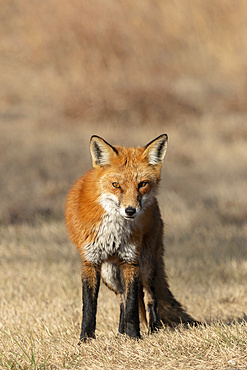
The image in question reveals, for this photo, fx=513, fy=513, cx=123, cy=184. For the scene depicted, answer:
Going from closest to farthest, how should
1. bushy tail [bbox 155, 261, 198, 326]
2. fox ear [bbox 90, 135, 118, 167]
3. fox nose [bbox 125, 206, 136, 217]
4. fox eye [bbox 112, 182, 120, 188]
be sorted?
fox nose [bbox 125, 206, 136, 217]
fox eye [bbox 112, 182, 120, 188]
fox ear [bbox 90, 135, 118, 167]
bushy tail [bbox 155, 261, 198, 326]

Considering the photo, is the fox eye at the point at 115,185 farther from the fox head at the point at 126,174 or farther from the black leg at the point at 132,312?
the black leg at the point at 132,312

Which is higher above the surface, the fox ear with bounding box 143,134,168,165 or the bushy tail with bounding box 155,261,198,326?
the fox ear with bounding box 143,134,168,165

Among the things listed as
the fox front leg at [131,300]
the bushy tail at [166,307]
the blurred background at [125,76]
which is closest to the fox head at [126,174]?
the fox front leg at [131,300]

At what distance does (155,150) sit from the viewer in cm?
428

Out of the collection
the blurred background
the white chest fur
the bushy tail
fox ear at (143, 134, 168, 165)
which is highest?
the blurred background

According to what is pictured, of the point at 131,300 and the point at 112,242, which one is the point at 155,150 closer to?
the point at 112,242

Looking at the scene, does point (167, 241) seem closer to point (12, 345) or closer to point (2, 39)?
point (12, 345)

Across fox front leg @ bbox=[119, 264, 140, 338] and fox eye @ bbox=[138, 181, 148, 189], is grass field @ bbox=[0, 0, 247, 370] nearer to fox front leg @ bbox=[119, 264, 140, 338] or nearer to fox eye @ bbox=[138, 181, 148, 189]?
fox front leg @ bbox=[119, 264, 140, 338]

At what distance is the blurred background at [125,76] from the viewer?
16047 mm

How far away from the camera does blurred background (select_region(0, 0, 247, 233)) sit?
16.0 m

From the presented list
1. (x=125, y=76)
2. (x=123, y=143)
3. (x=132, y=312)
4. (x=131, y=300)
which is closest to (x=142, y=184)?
(x=131, y=300)

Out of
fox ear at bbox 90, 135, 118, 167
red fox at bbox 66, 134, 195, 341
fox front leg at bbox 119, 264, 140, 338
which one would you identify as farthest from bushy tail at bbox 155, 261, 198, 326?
fox ear at bbox 90, 135, 118, 167

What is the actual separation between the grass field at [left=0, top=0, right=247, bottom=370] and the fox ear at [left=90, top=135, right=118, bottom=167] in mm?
1435

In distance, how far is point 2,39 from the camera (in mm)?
21359
